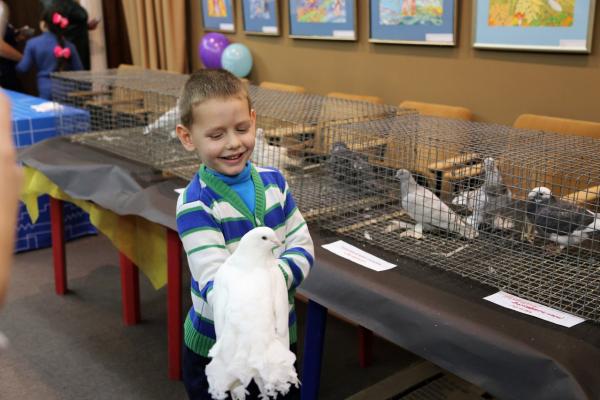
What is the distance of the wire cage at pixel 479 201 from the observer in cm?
132

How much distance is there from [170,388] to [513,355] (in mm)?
1340

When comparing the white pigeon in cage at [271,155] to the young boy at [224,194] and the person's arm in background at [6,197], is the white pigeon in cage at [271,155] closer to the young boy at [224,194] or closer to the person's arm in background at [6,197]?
the young boy at [224,194]

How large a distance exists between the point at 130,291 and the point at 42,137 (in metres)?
1.17

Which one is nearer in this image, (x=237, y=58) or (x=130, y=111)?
(x=130, y=111)

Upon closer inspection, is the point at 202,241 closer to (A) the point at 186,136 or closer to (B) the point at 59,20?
(A) the point at 186,136

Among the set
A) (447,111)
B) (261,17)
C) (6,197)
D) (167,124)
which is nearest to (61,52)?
(261,17)

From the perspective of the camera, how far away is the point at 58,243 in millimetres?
2744

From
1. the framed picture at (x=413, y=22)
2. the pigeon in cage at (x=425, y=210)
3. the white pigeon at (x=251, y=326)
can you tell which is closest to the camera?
the white pigeon at (x=251, y=326)

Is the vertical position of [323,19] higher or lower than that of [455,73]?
higher

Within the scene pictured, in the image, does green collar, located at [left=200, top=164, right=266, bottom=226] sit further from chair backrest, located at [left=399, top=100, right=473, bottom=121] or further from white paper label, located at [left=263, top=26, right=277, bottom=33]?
white paper label, located at [left=263, top=26, right=277, bottom=33]

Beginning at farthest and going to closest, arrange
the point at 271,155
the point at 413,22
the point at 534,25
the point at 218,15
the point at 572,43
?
the point at 218,15 → the point at 413,22 → the point at 534,25 → the point at 572,43 → the point at 271,155

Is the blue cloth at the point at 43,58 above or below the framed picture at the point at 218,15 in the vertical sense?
below

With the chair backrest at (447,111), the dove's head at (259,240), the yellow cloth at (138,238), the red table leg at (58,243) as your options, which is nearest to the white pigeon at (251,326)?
the dove's head at (259,240)

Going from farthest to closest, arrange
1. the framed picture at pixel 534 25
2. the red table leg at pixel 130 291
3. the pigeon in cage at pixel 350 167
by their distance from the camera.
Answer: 1. the framed picture at pixel 534 25
2. the red table leg at pixel 130 291
3. the pigeon in cage at pixel 350 167
